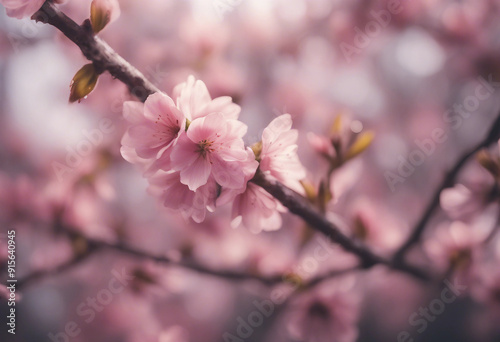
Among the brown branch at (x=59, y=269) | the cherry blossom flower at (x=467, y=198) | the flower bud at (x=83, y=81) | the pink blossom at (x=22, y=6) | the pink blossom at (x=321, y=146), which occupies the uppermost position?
the pink blossom at (x=22, y=6)

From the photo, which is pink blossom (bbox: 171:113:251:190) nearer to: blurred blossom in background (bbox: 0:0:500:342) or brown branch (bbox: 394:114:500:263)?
blurred blossom in background (bbox: 0:0:500:342)

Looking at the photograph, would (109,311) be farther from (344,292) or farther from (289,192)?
(289,192)
